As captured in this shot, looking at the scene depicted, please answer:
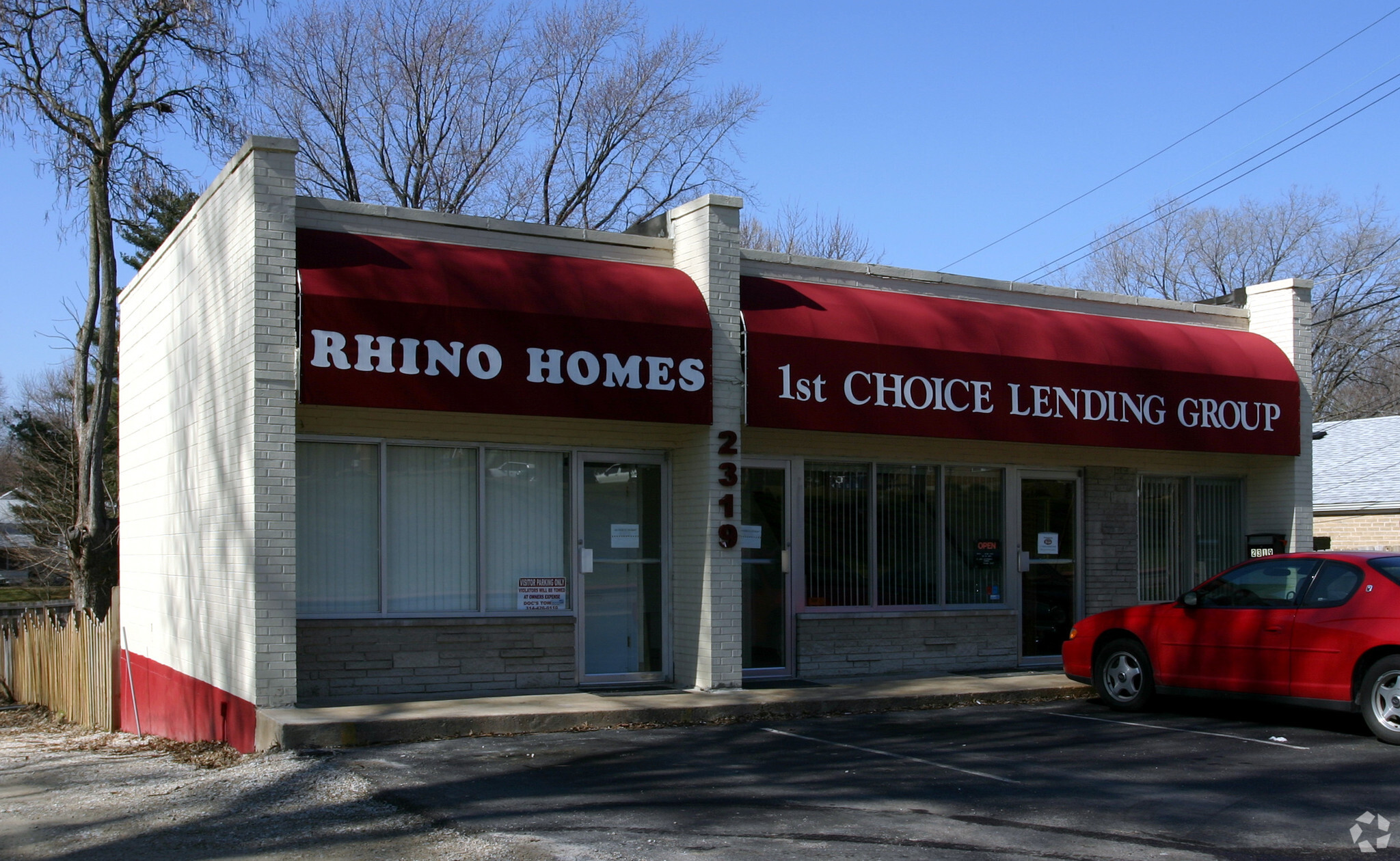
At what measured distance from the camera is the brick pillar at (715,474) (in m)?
12.2

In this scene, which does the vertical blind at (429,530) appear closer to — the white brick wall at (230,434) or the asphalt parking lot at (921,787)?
the white brick wall at (230,434)

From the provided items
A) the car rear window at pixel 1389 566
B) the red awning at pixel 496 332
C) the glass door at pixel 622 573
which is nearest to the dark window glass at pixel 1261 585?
the car rear window at pixel 1389 566

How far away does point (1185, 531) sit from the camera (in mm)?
16312

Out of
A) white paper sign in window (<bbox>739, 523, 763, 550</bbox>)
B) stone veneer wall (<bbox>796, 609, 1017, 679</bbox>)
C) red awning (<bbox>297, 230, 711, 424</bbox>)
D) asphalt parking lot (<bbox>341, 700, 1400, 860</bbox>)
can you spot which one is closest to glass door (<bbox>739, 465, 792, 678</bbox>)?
white paper sign in window (<bbox>739, 523, 763, 550</bbox>)

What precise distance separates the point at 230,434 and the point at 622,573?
13.4 ft

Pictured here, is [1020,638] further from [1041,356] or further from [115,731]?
[115,731]

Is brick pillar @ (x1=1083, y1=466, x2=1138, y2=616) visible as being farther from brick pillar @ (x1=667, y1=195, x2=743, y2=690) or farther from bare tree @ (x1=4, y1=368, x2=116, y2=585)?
bare tree @ (x1=4, y1=368, x2=116, y2=585)

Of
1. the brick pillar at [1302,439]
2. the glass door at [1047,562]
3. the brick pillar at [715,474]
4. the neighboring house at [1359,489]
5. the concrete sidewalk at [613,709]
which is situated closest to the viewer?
the concrete sidewalk at [613,709]

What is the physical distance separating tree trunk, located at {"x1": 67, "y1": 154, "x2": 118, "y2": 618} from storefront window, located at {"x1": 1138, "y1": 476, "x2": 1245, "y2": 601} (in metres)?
17.1

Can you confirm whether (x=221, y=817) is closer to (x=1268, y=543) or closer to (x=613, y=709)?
(x=613, y=709)

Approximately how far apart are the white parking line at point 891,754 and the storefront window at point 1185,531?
23.7 feet

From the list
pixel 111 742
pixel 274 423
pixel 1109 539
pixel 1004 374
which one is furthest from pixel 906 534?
pixel 111 742

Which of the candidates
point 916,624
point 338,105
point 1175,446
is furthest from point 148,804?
point 338,105

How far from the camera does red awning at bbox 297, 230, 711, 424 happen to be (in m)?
10.4
